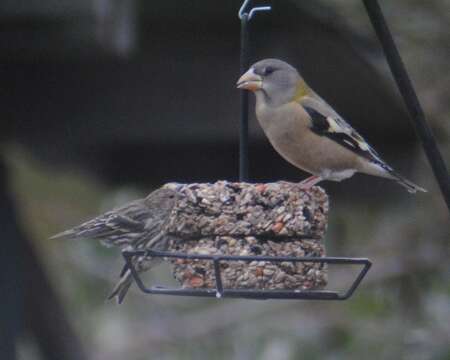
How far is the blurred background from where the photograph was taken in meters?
5.21

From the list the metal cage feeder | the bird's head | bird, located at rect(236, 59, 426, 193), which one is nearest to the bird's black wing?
bird, located at rect(236, 59, 426, 193)

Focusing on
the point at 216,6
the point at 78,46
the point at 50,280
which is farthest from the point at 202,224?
the point at 50,280

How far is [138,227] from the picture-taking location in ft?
12.7

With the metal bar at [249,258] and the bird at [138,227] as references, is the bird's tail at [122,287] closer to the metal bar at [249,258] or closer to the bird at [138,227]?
the bird at [138,227]

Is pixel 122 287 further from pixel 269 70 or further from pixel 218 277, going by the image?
pixel 269 70

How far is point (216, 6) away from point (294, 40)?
409 millimetres

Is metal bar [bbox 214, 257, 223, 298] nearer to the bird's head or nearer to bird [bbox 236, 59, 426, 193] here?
the bird's head

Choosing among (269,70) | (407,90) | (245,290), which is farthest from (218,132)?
(407,90)

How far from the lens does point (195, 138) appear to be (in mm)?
5613

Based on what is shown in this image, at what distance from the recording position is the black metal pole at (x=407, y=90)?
2779 millimetres

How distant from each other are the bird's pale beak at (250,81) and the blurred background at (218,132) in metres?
0.86

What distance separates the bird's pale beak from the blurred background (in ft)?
2.83

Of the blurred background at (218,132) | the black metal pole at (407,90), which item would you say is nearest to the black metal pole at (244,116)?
the black metal pole at (407,90)

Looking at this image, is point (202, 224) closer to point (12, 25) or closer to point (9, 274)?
point (12, 25)
